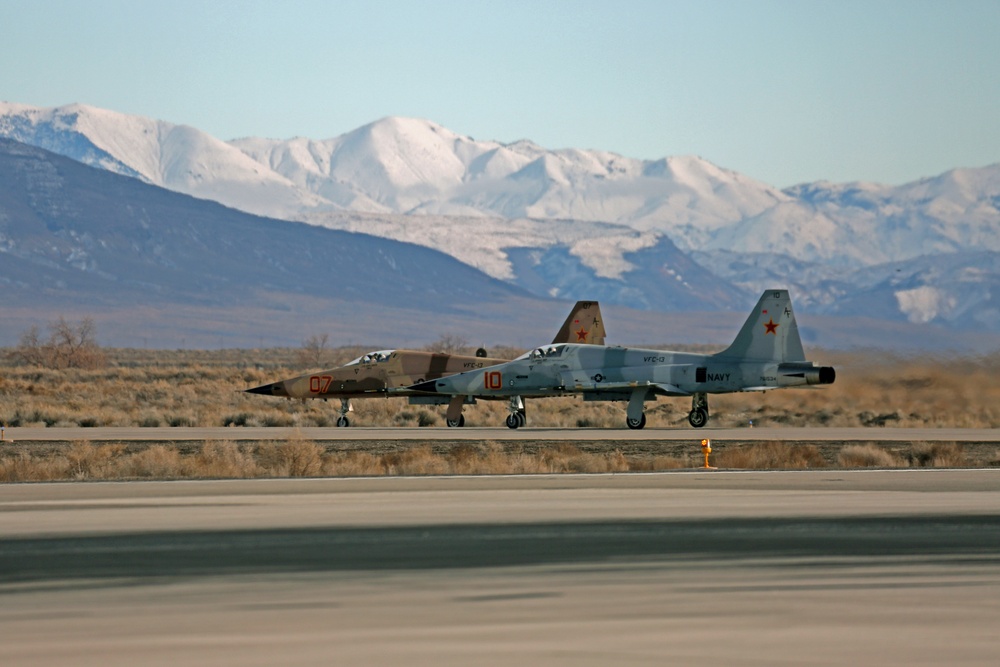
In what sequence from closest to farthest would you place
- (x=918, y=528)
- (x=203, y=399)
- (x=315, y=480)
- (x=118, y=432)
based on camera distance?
(x=918, y=528), (x=315, y=480), (x=118, y=432), (x=203, y=399)

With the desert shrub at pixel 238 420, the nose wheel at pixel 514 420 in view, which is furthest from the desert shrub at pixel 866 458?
the desert shrub at pixel 238 420

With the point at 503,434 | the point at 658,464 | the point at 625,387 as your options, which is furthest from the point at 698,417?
the point at 658,464

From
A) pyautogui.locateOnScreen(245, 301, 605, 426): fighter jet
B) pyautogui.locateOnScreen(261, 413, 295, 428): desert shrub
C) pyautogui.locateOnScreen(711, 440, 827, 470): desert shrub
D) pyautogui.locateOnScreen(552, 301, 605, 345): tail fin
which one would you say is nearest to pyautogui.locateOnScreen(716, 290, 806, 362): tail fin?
pyautogui.locateOnScreen(245, 301, 605, 426): fighter jet

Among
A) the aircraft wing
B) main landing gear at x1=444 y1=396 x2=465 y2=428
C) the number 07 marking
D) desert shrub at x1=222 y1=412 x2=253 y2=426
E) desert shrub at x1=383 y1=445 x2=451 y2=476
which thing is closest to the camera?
desert shrub at x1=383 y1=445 x2=451 y2=476

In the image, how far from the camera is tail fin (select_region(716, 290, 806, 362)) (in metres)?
41.4

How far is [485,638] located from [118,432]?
2851cm

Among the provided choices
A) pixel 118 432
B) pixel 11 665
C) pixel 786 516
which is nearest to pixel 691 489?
pixel 786 516

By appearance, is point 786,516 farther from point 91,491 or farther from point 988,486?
point 91,491

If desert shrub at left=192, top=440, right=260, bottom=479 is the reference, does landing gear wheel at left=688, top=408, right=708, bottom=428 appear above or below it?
above

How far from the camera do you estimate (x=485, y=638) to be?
13.4m

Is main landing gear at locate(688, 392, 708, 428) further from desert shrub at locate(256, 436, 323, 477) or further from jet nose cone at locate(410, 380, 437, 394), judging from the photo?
desert shrub at locate(256, 436, 323, 477)

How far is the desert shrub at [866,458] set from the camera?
32.5 m

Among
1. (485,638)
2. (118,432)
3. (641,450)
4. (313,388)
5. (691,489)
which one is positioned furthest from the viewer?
(313,388)

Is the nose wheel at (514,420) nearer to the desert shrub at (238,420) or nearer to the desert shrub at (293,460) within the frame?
the desert shrub at (238,420)
